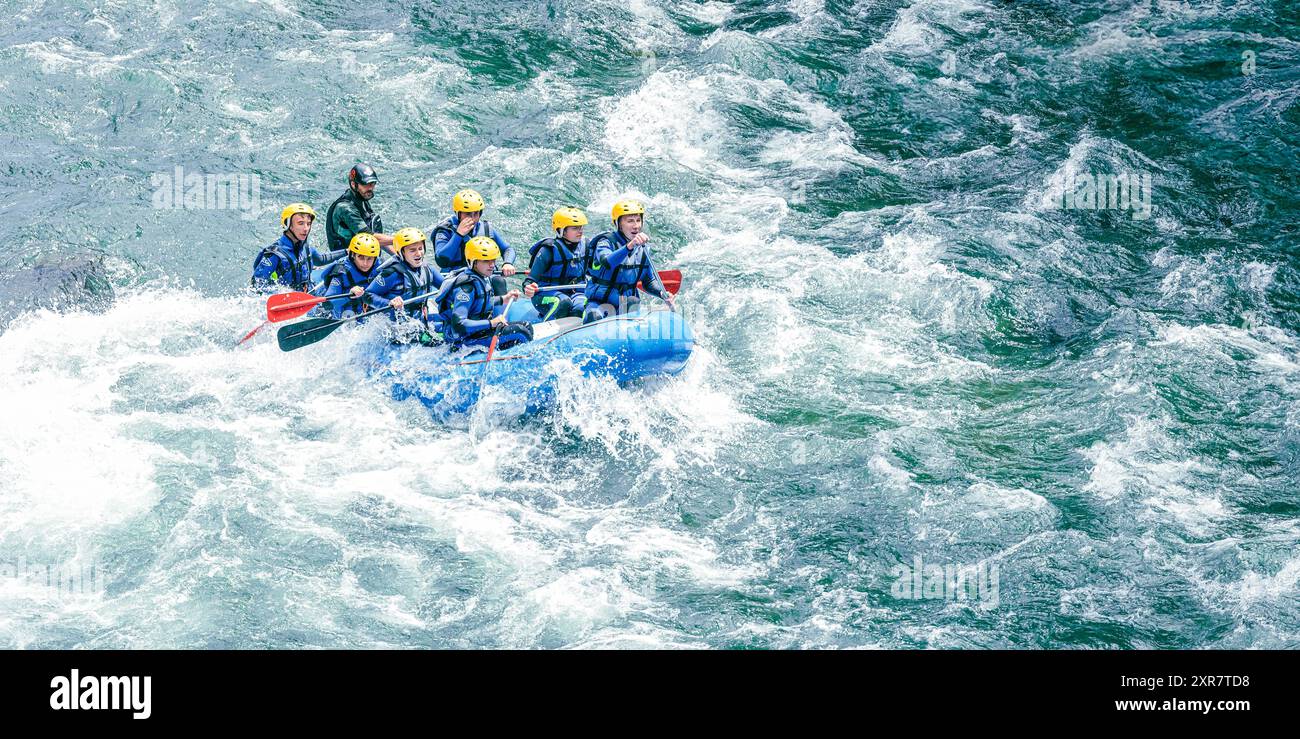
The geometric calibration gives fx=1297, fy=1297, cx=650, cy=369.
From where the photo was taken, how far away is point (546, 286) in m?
12.1

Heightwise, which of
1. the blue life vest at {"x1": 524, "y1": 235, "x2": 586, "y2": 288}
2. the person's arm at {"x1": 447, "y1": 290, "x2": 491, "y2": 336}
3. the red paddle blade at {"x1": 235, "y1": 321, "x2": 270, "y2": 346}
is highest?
the blue life vest at {"x1": 524, "y1": 235, "x2": 586, "y2": 288}

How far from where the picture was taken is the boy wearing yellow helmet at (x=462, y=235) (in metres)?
12.3

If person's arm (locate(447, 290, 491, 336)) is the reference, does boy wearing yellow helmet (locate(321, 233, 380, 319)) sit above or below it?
above

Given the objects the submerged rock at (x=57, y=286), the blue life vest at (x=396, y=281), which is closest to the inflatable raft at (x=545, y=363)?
the blue life vest at (x=396, y=281)

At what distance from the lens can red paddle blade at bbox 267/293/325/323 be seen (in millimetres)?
11914

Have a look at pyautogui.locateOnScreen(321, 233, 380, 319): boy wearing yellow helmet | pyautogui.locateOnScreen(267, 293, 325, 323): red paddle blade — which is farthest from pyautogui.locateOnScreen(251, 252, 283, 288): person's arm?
pyautogui.locateOnScreen(321, 233, 380, 319): boy wearing yellow helmet

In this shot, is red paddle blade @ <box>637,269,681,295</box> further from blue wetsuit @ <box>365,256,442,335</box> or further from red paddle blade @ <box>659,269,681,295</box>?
blue wetsuit @ <box>365,256,442,335</box>

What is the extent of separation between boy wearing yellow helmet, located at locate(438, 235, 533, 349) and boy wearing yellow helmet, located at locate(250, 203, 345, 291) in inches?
79.1

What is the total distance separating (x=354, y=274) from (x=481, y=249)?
4.57 ft

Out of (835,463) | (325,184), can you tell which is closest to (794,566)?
(835,463)

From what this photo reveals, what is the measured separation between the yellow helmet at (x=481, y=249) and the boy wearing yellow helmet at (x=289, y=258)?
2100 mm

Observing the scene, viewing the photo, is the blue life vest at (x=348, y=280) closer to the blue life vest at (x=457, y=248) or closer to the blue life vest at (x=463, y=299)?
the blue life vest at (x=457, y=248)

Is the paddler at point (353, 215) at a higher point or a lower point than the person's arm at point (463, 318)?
higher

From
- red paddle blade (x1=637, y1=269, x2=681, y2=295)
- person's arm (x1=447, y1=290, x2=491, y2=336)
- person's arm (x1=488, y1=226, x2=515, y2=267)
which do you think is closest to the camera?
person's arm (x1=447, y1=290, x2=491, y2=336)
